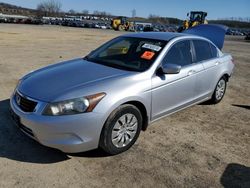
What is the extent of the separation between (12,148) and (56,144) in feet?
2.93

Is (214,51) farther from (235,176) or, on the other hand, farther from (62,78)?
(62,78)

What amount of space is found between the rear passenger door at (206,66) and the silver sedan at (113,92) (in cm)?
2

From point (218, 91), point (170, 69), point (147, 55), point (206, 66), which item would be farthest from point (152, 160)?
point (218, 91)

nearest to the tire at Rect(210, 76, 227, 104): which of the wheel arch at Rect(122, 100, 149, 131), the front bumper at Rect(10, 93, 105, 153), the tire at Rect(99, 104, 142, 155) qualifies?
the wheel arch at Rect(122, 100, 149, 131)

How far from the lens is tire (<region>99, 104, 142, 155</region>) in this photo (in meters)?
3.82

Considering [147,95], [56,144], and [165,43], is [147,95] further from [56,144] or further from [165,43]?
[56,144]

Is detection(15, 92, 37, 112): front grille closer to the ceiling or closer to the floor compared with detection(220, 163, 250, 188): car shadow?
closer to the ceiling

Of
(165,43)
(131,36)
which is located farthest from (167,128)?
(131,36)

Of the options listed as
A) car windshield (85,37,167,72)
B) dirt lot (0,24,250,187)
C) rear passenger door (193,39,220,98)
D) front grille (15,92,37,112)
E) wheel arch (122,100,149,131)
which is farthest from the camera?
rear passenger door (193,39,220,98)

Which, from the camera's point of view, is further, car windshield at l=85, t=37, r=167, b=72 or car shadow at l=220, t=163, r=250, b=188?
car windshield at l=85, t=37, r=167, b=72

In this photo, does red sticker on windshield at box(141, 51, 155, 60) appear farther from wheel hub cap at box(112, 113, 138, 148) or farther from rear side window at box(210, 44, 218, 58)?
rear side window at box(210, 44, 218, 58)

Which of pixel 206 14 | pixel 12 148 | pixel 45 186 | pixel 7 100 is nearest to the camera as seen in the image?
pixel 45 186

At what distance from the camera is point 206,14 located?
3984 centimetres

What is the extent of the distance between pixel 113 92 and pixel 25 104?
113cm
